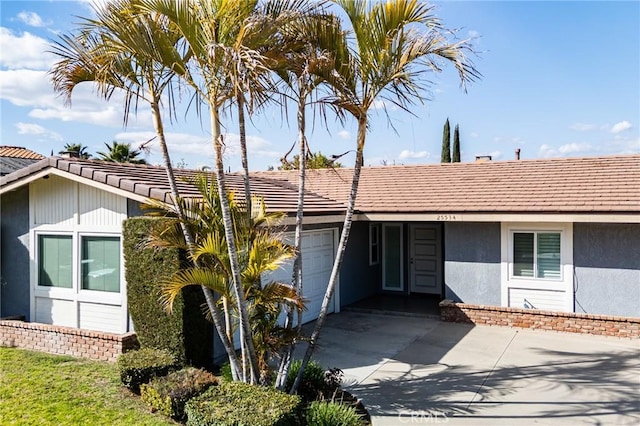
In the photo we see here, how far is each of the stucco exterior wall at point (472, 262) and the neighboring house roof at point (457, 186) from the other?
2.36 ft

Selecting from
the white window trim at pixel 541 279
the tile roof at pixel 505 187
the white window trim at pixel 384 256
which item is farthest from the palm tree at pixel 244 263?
the white window trim at pixel 384 256

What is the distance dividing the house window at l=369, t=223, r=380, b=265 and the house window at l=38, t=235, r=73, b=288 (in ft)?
30.9

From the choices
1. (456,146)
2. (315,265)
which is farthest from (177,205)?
(456,146)

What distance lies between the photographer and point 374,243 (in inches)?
664

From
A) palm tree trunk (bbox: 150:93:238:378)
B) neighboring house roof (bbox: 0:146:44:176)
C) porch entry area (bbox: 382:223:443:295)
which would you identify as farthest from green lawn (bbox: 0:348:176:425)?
neighboring house roof (bbox: 0:146:44:176)

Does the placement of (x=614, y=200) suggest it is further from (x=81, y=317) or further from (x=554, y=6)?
(x=81, y=317)

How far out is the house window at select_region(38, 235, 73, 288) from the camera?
1064 centimetres

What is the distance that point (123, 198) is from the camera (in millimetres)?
9906

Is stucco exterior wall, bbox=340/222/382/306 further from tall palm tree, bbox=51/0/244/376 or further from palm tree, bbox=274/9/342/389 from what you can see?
tall palm tree, bbox=51/0/244/376

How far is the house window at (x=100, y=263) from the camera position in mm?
10000

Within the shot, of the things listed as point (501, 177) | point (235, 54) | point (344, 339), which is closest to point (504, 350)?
point (344, 339)

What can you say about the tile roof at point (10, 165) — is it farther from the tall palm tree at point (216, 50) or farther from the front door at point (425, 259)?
the tall palm tree at point (216, 50)

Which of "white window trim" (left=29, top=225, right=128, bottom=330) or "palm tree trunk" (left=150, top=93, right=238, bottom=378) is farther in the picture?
"white window trim" (left=29, top=225, right=128, bottom=330)

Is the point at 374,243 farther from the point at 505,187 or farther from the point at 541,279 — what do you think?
the point at 541,279
